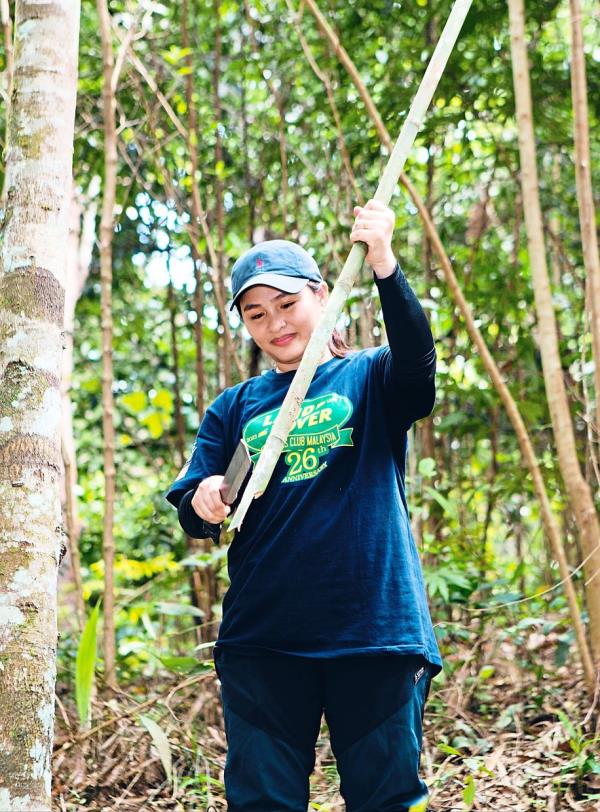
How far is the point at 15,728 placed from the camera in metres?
1.56

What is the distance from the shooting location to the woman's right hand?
73.0 inches

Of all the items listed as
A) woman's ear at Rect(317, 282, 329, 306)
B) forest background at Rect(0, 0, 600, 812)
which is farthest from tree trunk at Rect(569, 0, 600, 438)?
woman's ear at Rect(317, 282, 329, 306)

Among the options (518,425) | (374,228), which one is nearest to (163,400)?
(518,425)

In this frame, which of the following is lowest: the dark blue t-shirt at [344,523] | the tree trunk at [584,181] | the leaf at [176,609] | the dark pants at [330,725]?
the dark pants at [330,725]

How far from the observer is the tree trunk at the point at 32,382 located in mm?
1585

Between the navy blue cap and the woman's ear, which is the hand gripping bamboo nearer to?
the navy blue cap

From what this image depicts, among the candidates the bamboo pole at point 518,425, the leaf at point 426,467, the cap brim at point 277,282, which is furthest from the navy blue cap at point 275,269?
the leaf at point 426,467

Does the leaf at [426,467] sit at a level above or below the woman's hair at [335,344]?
below

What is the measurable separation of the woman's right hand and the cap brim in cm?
42

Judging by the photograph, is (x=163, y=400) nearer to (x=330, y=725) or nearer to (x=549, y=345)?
(x=549, y=345)

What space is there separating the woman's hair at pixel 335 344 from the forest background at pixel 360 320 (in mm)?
956

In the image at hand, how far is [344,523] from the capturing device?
76.8 inches

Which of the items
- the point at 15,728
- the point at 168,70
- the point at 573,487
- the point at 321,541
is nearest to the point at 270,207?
the point at 168,70

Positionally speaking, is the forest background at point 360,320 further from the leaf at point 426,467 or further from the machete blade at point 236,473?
the machete blade at point 236,473
